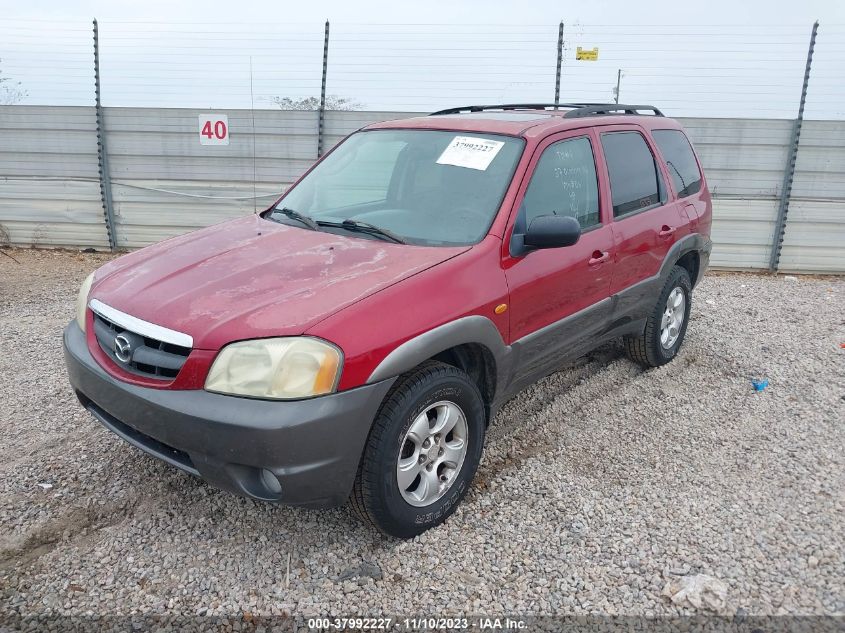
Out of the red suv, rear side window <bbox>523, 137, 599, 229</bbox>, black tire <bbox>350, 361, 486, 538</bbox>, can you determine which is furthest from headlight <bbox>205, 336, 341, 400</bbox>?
rear side window <bbox>523, 137, 599, 229</bbox>

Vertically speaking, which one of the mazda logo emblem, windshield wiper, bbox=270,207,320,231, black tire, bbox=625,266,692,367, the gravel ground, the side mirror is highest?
the side mirror

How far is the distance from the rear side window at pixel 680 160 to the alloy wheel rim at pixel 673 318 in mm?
741

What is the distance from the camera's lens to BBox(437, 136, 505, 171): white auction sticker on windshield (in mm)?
3439

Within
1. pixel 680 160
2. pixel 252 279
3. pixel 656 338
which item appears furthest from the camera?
pixel 680 160

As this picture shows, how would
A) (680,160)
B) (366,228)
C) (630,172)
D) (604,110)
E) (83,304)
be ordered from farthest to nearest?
1. (680,160)
2. (604,110)
3. (630,172)
4. (366,228)
5. (83,304)

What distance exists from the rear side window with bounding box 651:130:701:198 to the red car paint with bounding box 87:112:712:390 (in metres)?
0.89

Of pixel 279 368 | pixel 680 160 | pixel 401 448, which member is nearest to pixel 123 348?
pixel 279 368

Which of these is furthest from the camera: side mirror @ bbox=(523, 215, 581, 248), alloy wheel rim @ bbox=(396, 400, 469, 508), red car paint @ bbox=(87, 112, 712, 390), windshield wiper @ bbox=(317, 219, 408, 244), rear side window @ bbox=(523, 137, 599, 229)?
rear side window @ bbox=(523, 137, 599, 229)

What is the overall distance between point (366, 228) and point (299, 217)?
54 cm

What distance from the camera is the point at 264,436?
2.35 metres

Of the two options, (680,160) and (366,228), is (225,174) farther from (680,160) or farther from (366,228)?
(366,228)

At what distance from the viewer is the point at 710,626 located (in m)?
2.49

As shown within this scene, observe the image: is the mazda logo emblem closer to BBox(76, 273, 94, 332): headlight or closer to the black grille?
the black grille

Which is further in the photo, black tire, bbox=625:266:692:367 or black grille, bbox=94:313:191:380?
black tire, bbox=625:266:692:367
